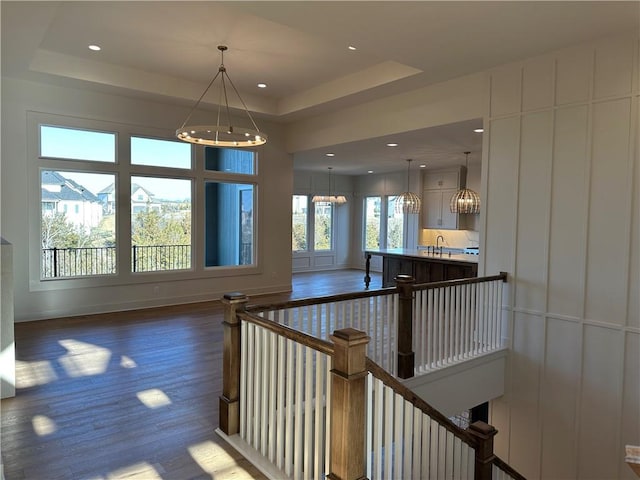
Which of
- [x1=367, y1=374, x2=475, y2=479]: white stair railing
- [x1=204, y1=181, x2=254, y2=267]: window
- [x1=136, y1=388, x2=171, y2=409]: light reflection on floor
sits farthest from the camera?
[x1=204, y1=181, x2=254, y2=267]: window

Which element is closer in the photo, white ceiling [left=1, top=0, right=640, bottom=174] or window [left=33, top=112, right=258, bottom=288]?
white ceiling [left=1, top=0, right=640, bottom=174]

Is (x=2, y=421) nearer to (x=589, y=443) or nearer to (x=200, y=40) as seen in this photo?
(x=200, y=40)

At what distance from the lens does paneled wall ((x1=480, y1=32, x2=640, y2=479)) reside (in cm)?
414

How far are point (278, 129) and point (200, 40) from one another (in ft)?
11.5

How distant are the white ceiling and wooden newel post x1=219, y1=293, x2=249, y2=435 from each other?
8.06 ft

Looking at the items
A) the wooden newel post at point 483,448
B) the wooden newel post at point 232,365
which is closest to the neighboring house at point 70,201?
the wooden newel post at point 232,365

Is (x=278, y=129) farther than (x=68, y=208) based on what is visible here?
Yes

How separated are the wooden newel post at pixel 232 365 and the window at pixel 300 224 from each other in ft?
31.2

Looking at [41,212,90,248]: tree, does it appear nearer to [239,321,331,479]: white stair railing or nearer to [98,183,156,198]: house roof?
[98,183,156,198]: house roof

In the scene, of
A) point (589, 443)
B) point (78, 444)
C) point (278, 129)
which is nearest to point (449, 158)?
point (278, 129)

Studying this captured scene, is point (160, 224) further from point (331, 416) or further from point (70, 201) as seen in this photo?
point (331, 416)

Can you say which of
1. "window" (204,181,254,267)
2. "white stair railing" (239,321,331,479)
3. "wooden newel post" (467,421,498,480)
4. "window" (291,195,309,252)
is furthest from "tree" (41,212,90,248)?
"window" (291,195,309,252)

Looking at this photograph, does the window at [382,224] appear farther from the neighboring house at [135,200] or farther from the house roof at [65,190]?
the house roof at [65,190]

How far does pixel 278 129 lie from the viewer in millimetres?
8500
